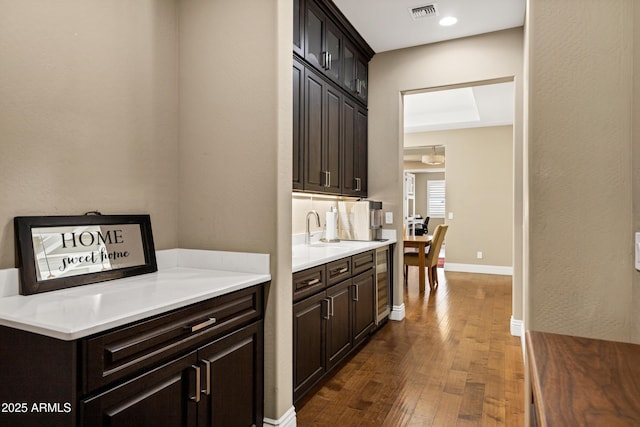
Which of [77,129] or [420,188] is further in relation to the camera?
[420,188]

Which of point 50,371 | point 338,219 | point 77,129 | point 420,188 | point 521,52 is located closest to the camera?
point 50,371

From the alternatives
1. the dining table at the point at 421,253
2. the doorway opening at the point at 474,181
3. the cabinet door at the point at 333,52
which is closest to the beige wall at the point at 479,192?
the doorway opening at the point at 474,181

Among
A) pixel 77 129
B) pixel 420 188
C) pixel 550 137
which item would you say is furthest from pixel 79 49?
pixel 420 188

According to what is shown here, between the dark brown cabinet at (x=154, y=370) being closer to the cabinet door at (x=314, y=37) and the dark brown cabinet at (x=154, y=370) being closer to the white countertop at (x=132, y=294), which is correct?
the white countertop at (x=132, y=294)

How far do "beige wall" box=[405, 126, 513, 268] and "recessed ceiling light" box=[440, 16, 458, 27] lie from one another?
4.07 m

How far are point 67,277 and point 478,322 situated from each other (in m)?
3.76

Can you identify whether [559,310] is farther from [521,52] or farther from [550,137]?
[521,52]

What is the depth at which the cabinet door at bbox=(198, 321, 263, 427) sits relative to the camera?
1548 mm

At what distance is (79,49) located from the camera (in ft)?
5.58

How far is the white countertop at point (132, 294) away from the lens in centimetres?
114

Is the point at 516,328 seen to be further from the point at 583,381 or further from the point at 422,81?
the point at 583,381

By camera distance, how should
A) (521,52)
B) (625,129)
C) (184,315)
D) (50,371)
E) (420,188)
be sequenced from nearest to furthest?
(50,371) → (625,129) → (184,315) → (521,52) → (420,188)

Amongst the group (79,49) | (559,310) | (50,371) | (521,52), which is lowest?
(50,371)

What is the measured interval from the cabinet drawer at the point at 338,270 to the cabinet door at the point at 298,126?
1.99 feet
